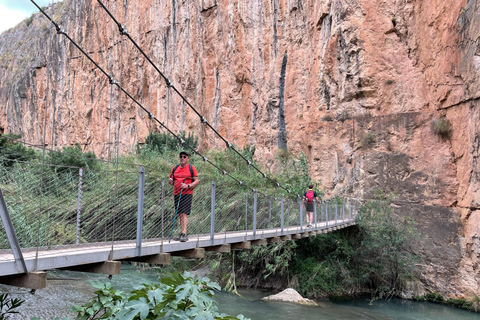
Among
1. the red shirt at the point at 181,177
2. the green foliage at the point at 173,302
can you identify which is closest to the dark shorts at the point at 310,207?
the red shirt at the point at 181,177

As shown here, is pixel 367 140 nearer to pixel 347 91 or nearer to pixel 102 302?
pixel 347 91

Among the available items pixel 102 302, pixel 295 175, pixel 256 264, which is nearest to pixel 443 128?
pixel 295 175

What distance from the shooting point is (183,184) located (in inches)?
165

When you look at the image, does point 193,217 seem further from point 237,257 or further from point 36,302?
point 237,257

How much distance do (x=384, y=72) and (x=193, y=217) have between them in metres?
11.1

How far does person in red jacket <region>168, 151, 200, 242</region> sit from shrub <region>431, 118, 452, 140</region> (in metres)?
10.3

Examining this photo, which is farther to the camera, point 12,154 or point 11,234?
point 12,154

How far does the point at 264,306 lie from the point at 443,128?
7276 millimetres

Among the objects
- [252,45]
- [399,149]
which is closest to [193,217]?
[399,149]

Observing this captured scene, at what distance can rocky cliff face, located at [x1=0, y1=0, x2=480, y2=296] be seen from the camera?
1169 cm

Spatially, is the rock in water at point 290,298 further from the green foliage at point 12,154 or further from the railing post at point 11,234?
the railing post at point 11,234

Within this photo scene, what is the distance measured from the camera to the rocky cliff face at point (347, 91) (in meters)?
11.7

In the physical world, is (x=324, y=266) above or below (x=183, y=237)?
below

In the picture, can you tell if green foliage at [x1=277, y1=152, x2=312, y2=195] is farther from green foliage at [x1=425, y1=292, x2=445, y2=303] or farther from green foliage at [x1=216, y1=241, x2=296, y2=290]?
green foliage at [x1=425, y1=292, x2=445, y2=303]
